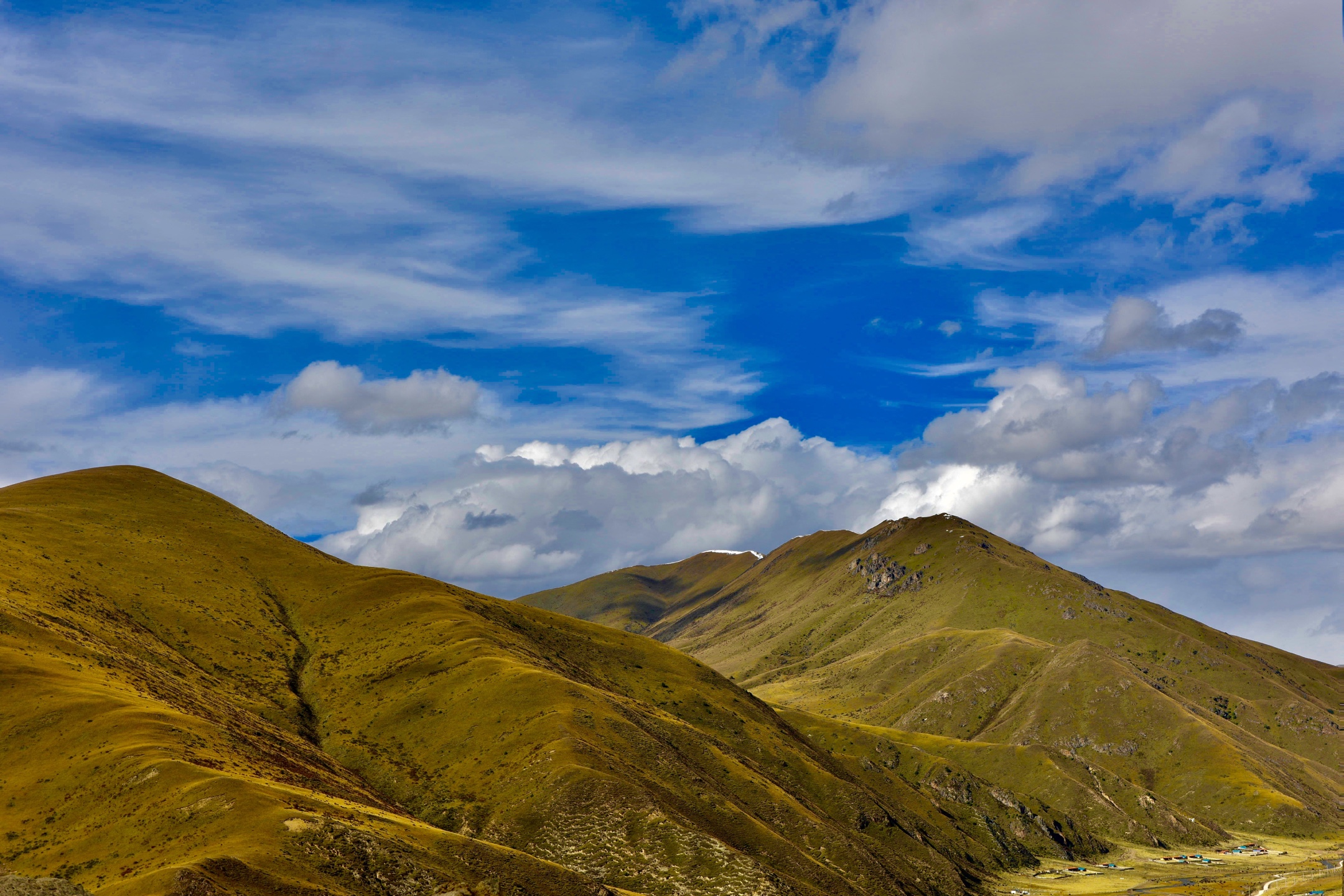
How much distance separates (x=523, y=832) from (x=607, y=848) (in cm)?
1197

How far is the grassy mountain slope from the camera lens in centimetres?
9050

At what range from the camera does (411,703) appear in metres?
169

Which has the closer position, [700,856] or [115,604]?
[700,856]

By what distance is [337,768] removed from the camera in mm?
143000

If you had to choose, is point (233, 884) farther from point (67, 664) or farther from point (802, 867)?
point (802, 867)

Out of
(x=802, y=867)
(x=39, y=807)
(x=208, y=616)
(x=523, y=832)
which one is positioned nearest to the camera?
(x=39, y=807)

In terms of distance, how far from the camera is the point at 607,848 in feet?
427

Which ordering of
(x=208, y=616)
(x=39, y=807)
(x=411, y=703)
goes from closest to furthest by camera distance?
(x=39, y=807), (x=411, y=703), (x=208, y=616)

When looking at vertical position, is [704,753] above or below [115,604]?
below

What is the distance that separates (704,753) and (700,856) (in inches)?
1798

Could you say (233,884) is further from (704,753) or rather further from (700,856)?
(704,753)

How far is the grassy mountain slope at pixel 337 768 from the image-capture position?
90500mm

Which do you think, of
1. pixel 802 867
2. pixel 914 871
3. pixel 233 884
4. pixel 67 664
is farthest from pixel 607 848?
pixel 914 871

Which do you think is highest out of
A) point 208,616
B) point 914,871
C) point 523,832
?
point 208,616
